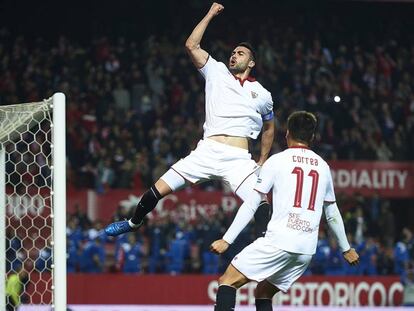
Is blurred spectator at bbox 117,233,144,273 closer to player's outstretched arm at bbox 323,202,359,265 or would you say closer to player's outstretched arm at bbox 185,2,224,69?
player's outstretched arm at bbox 185,2,224,69

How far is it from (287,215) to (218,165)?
5.13ft

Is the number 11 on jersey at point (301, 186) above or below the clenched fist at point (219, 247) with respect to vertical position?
above

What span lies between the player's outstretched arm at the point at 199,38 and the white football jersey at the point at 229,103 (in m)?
0.07

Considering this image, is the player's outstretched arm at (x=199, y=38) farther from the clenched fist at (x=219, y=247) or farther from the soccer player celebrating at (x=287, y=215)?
the clenched fist at (x=219, y=247)

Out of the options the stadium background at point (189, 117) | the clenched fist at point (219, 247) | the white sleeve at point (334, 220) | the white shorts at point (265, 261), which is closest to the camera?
the clenched fist at point (219, 247)

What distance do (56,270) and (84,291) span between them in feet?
30.9

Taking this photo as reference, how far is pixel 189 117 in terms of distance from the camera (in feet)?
67.2

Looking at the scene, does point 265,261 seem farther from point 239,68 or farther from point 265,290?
point 239,68

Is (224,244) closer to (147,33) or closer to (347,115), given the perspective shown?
(347,115)

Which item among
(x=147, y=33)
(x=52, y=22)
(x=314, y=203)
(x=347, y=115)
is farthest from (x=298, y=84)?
(x=314, y=203)

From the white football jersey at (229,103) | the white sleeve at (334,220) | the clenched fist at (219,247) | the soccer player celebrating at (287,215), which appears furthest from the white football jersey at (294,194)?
the white football jersey at (229,103)

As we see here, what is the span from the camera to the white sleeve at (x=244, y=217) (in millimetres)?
7020

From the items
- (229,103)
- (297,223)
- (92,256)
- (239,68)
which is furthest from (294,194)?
(92,256)

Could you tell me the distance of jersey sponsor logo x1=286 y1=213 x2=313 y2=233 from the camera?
22.7ft
